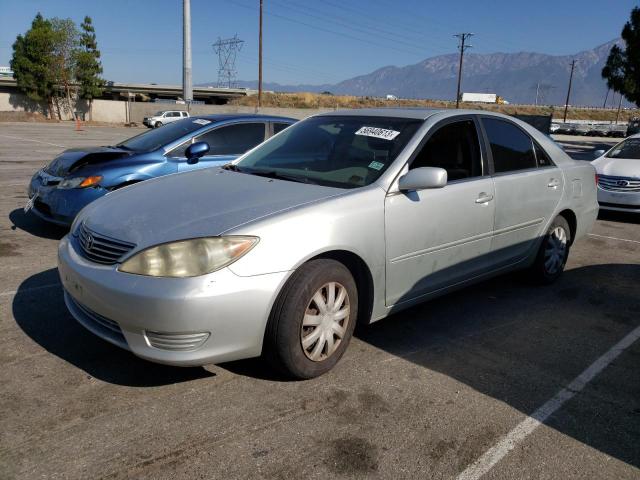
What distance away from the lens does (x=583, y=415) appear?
2.96m

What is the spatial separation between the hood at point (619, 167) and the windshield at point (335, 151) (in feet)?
21.6

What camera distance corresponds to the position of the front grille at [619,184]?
28.9 ft

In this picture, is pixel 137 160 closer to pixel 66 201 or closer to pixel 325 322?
pixel 66 201

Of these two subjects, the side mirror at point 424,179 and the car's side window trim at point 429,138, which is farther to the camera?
the car's side window trim at point 429,138

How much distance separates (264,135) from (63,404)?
4.63 metres

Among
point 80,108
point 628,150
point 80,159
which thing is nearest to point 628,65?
point 628,150

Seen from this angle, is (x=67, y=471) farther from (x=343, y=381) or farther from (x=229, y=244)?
(x=343, y=381)

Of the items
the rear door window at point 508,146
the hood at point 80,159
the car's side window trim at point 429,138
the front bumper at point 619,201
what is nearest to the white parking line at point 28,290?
the hood at point 80,159

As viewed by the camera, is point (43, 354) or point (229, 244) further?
point (43, 354)

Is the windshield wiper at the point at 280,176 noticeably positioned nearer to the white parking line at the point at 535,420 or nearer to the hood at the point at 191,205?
the hood at the point at 191,205

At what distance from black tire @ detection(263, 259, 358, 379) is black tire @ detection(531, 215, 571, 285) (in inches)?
97.2

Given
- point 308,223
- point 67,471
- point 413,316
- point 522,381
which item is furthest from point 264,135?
point 67,471

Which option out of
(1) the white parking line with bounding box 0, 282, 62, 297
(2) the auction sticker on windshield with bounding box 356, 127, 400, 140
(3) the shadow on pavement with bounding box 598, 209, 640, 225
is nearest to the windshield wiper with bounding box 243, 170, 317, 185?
(2) the auction sticker on windshield with bounding box 356, 127, 400, 140

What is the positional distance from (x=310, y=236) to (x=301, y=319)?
1.48 feet
